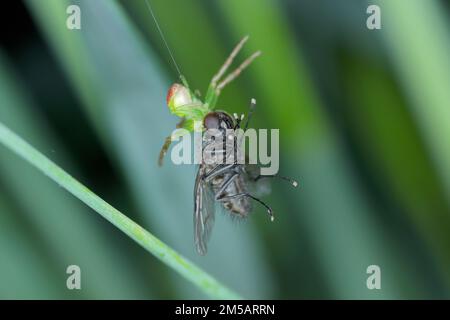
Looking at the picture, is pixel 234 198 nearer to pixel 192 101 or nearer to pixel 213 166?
pixel 213 166

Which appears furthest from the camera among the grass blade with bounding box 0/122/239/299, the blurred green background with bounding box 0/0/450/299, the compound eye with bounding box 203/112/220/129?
the compound eye with bounding box 203/112/220/129

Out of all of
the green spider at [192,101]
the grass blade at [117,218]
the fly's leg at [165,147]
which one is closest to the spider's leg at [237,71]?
the green spider at [192,101]

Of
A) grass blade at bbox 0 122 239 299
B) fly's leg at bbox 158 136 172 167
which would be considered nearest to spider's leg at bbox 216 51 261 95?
fly's leg at bbox 158 136 172 167

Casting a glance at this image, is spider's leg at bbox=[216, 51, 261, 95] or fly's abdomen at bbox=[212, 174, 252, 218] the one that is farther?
fly's abdomen at bbox=[212, 174, 252, 218]

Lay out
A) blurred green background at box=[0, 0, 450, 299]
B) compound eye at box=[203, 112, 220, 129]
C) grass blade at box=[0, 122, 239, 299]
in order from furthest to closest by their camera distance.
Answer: compound eye at box=[203, 112, 220, 129] → blurred green background at box=[0, 0, 450, 299] → grass blade at box=[0, 122, 239, 299]

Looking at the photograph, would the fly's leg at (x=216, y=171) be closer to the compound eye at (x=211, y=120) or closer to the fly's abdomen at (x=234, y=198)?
the fly's abdomen at (x=234, y=198)

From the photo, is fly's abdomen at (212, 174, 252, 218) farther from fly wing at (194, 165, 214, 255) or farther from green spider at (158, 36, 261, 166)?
green spider at (158, 36, 261, 166)

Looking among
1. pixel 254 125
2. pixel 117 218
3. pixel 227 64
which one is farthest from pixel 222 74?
pixel 117 218
